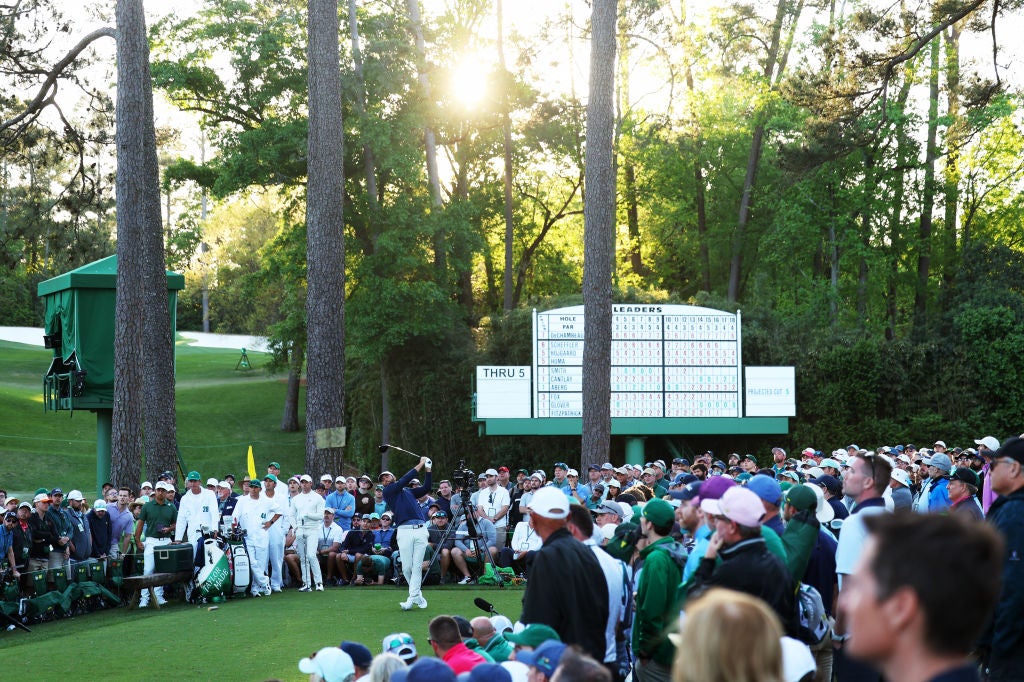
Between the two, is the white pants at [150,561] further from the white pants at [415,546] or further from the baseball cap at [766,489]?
the baseball cap at [766,489]

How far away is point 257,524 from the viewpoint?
16781mm

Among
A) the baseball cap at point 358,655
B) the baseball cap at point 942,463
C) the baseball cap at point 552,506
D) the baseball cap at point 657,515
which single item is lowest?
the baseball cap at point 358,655

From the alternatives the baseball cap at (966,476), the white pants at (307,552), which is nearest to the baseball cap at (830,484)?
the baseball cap at (966,476)

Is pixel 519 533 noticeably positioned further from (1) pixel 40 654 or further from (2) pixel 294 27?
(2) pixel 294 27

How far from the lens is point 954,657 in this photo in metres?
2.28

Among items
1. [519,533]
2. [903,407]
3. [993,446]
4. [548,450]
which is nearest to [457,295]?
[548,450]

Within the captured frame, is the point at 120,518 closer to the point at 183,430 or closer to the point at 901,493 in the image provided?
the point at 901,493

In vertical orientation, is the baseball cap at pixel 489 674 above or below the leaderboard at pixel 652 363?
below

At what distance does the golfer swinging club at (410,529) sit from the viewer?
14281mm

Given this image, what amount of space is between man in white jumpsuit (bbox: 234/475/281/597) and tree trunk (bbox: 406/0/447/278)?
16809mm

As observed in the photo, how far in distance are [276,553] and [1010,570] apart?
13555 millimetres

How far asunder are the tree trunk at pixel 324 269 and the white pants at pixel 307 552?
2.50 metres

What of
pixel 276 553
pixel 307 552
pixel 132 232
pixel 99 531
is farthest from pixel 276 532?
pixel 132 232

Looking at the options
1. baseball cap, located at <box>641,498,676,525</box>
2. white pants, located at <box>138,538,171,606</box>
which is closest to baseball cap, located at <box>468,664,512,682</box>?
baseball cap, located at <box>641,498,676,525</box>
